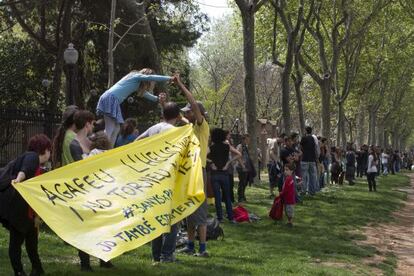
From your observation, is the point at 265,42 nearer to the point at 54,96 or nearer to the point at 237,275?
the point at 54,96

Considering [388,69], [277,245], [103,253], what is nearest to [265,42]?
[388,69]

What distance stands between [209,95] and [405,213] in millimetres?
31782

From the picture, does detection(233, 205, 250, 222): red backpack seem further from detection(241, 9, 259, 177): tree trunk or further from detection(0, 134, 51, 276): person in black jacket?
detection(241, 9, 259, 177): tree trunk

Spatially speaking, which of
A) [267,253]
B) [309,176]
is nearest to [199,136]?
[267,253]

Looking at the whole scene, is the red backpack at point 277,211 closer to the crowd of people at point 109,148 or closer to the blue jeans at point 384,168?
the crowd of people at point 109,148

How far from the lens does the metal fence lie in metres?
18.0

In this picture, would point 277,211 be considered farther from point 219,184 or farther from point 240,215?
point 219,184

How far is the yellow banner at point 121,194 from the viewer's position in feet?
18.9

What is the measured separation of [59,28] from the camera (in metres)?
26.4

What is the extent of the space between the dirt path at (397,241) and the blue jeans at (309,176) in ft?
8.32

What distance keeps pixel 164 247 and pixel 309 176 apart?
36.9 ft

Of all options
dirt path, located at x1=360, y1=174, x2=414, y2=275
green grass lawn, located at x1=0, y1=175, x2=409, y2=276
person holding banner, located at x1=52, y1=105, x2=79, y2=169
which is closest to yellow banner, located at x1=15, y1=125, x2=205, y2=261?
person holding banner, located at x1=52, y1=105, x2=79, y2=169

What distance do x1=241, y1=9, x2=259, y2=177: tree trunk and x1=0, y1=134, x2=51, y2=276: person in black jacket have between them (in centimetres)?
1417

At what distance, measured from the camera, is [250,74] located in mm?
20922
